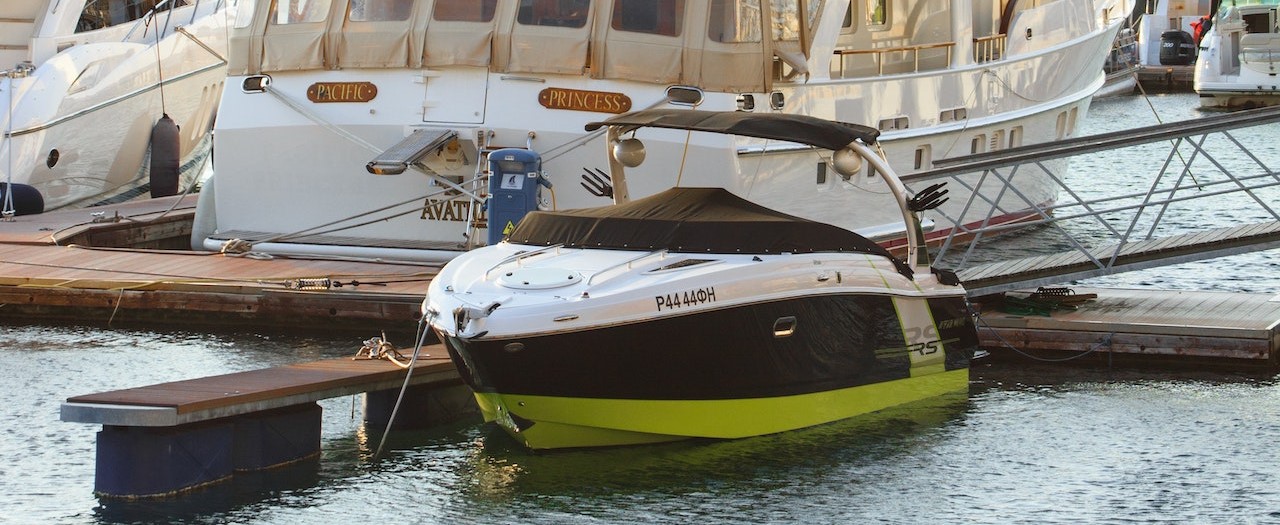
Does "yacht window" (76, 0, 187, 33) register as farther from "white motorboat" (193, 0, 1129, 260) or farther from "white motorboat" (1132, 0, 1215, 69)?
"white motorboat" (1132, 0, 1215, 69)

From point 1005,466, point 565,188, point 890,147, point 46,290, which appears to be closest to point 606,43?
point 565,188

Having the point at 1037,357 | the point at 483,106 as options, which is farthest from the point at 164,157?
the point at 1037,357

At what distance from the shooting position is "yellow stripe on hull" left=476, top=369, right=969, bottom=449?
12500 millimetres

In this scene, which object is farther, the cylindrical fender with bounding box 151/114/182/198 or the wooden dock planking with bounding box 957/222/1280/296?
the cylindrical fender with bounding box 151/114/182/198

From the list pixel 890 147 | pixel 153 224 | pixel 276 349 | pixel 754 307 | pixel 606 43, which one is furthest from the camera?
pixel 153 224

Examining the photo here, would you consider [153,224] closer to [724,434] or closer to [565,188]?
[565,188]

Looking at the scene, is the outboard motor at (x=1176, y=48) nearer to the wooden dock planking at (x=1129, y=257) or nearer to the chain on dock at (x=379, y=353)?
the wooden dock planking at (x=1129, y=257)

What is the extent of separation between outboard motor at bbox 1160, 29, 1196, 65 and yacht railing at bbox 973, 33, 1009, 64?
150 feet

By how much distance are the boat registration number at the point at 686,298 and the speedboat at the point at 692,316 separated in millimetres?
10

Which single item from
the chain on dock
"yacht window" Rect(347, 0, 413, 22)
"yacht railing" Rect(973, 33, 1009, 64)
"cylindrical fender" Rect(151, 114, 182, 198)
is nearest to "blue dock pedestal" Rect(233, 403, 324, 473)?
the chain on dock

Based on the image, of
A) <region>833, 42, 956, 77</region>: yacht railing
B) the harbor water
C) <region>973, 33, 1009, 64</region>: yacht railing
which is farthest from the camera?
<region>973, 33, 1009, 64</region>: yacht railing

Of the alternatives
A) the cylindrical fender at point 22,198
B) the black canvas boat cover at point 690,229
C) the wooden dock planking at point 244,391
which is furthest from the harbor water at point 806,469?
the cylindrical fender at point 22,198

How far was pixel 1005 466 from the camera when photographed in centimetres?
1292

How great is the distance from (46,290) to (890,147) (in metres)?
8.97
